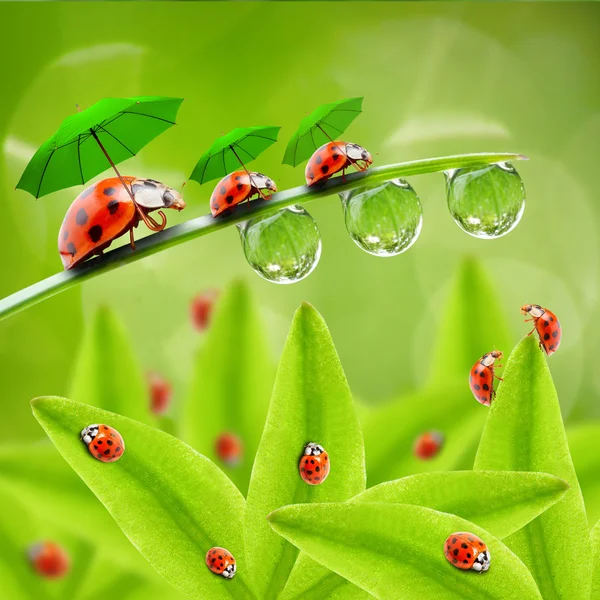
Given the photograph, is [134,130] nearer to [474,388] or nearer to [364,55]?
[474,388]

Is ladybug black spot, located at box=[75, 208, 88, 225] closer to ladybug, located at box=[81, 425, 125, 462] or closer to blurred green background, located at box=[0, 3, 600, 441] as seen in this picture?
ladybug, located at box=[81, 425, 125, 462]

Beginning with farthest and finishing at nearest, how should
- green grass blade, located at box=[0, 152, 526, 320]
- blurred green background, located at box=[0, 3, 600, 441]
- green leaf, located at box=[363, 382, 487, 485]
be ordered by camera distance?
blurred green background, located at box=[0, 3, 600, 441]
green leaf, located at box=[363, 382, 487, 485]
green grass blade, located at box=[0, 152, 526, 320]

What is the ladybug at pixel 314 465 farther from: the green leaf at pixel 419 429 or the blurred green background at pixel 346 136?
the blurred green background at pixel 346 136

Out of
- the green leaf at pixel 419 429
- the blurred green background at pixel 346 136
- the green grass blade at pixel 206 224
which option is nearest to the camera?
the green grass blade at pixel 206 224

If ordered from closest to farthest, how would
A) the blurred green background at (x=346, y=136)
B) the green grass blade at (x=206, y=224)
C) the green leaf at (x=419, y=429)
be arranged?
the green grass blade at (x=206, y=224) → the green leaf at (x=419, y=429) → the blurred green background at (x=346, y=136)

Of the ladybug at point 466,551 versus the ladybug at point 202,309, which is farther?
the ladybug at point 202,309

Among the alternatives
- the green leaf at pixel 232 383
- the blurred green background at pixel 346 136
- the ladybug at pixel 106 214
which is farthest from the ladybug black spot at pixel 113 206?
the blurred green background at pixel 346 136

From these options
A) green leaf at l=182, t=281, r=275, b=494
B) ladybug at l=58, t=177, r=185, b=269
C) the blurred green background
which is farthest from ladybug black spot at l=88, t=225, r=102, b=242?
the blurred green background
